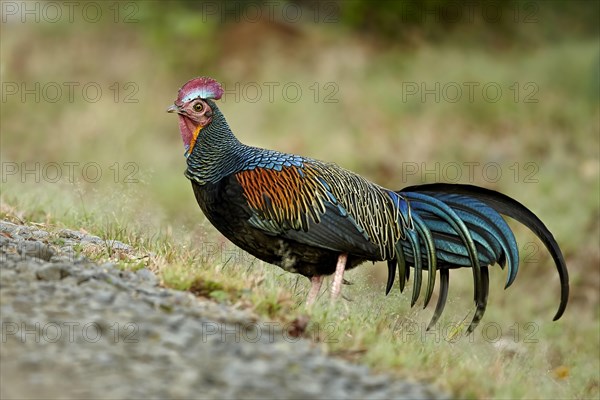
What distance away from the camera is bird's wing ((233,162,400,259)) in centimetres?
A: 756

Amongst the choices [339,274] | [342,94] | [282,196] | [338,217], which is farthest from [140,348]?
[342,94]

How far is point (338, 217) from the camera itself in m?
7.73

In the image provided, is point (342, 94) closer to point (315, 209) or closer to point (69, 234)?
point (69, 234)

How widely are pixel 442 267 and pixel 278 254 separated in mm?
1461

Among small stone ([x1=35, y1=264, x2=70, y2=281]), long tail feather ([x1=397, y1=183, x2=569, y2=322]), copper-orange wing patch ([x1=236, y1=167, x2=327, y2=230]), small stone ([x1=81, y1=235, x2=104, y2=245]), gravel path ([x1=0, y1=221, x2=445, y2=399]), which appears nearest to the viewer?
gravel path ([x1=0, y1=221, x2=445, y2=399])

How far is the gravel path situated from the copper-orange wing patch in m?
1.23

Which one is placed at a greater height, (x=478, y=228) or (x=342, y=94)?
(x=342, y=94)

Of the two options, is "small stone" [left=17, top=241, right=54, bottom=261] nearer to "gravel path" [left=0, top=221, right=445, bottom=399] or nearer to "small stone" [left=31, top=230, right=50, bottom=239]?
"gravel path" [left=0, top=221, right=445, bottom=399]

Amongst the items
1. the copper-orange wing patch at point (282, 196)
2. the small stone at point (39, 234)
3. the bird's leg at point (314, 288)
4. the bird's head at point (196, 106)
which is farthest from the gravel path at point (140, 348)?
the bird's head at point (196, 106)

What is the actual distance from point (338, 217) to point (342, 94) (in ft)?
40.2

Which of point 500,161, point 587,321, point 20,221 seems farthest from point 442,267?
point 500,161

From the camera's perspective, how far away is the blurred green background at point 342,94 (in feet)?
54.5

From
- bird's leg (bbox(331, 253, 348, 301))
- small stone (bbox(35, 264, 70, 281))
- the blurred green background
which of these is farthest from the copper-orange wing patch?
the blurred green background

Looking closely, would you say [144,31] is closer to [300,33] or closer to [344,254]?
[300,33]
